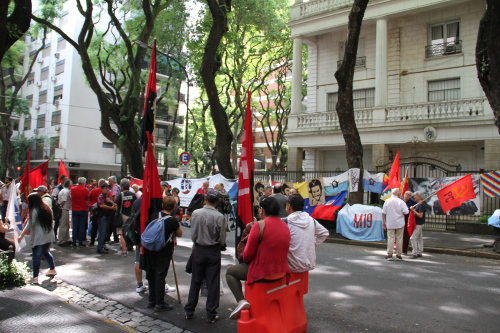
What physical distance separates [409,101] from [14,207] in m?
18.5

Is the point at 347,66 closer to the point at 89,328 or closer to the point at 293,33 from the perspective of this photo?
the point at 293,33

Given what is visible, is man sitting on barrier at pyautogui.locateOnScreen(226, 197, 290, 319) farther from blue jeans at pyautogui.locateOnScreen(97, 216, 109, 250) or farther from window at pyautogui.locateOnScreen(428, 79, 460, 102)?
window at pyautogui.locateOnScreen(428, 79, 460, 102)

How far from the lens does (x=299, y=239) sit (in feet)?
15.6

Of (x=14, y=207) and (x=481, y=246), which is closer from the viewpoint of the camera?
(x=14, y=207)

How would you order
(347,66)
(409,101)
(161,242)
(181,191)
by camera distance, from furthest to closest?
(409,101)
(181,191)
(347,66)
(161,242)

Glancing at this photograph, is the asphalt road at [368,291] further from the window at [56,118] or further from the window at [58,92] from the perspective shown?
the window at [58,92]

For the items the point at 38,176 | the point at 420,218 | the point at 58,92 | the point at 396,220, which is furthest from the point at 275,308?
the point at 58,92

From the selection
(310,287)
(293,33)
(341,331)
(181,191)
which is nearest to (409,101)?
(293,33)

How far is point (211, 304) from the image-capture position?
518 centimetres

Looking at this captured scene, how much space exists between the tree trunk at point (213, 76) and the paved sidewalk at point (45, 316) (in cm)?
1001

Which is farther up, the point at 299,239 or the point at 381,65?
the point at 381,65

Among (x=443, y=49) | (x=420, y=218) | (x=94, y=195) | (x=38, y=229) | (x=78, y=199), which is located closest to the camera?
(x=38, y=229)

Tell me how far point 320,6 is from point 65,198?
55.7 ft

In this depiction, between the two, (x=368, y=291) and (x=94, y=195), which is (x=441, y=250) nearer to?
(x=368, y=291)
